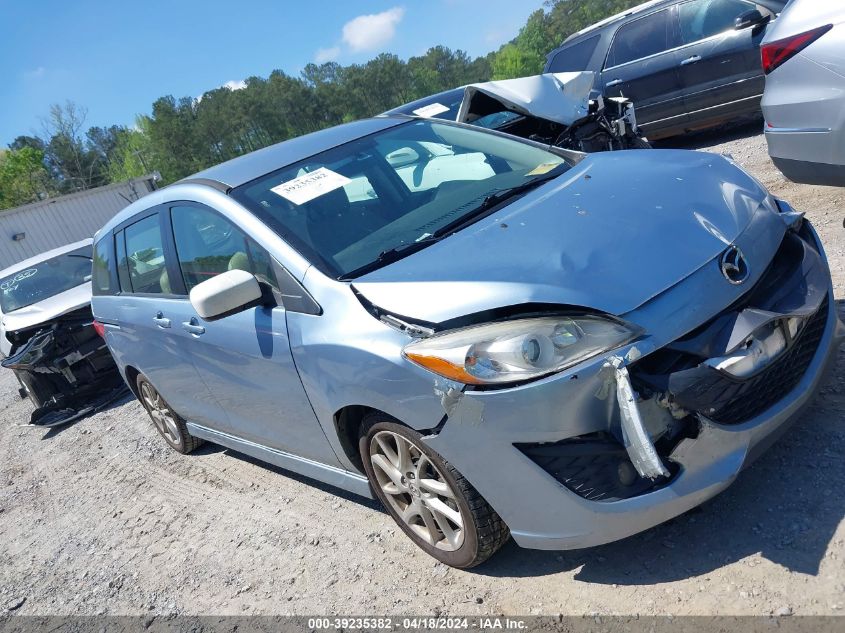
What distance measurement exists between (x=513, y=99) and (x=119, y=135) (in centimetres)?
9850

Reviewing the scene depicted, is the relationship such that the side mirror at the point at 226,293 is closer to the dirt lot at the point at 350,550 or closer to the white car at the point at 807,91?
the dirt lot at the point at 350,550

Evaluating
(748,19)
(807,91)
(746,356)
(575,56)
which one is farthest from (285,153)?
(575,56)

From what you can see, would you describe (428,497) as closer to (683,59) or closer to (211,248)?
(211,248)

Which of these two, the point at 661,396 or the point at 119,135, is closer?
the point at 661,396

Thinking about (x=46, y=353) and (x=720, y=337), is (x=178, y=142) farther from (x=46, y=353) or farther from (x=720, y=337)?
(x=720, y=337)

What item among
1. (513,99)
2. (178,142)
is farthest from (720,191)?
(178,142)

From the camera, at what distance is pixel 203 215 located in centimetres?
345

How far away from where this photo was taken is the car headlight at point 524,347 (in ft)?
7.10

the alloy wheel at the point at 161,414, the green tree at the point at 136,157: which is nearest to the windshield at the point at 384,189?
the alloy wheel at the point at 161,414

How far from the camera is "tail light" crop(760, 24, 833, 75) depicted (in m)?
3.88

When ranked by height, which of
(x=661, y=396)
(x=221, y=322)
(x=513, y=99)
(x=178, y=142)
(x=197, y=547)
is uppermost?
(x=178, y=142)

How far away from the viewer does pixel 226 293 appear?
112 inches

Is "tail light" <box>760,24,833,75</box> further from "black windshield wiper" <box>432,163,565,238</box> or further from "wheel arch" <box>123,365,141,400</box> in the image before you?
"wheel arch" <box>123,365,141,400</box>

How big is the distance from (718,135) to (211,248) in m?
8.58
